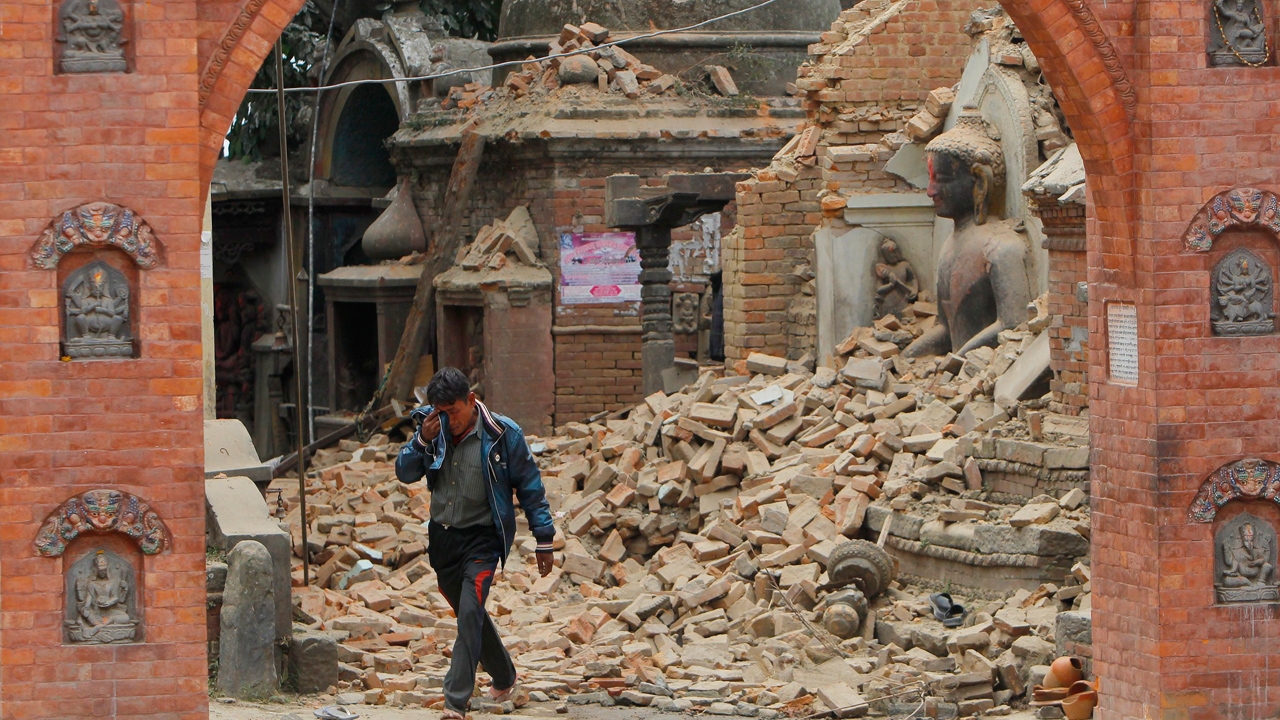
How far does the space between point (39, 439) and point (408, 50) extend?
56.6 feet

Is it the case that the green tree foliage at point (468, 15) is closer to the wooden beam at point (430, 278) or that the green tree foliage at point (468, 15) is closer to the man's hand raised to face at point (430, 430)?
the wooden beam at point (430, 278)

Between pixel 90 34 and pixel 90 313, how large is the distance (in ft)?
3.06

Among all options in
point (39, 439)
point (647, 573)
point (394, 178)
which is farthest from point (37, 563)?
point (394, 178)

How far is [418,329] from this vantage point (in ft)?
64.5

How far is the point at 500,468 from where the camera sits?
7.32 metres

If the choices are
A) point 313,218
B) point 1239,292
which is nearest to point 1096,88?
point 1239,292

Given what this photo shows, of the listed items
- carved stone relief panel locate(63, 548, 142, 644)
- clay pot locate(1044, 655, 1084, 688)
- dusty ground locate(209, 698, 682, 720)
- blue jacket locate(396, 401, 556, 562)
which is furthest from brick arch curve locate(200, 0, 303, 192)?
clay pot locate(1044, 655, 1084, 688)

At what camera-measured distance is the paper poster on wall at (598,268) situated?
18500mm

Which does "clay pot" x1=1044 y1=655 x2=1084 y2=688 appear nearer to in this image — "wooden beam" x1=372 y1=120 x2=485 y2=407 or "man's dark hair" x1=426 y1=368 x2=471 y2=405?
"man's dark hair" x1=426 y1=368 x2=471 y2=405

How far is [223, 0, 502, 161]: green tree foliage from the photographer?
2556cm

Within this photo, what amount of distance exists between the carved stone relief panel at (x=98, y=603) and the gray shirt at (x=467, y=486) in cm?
157

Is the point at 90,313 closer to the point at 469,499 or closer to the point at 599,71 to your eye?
the point at 469,499

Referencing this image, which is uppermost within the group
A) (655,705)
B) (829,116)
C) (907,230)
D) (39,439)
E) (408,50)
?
(408,50)

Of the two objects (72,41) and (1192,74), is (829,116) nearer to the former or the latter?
(1192,74)
